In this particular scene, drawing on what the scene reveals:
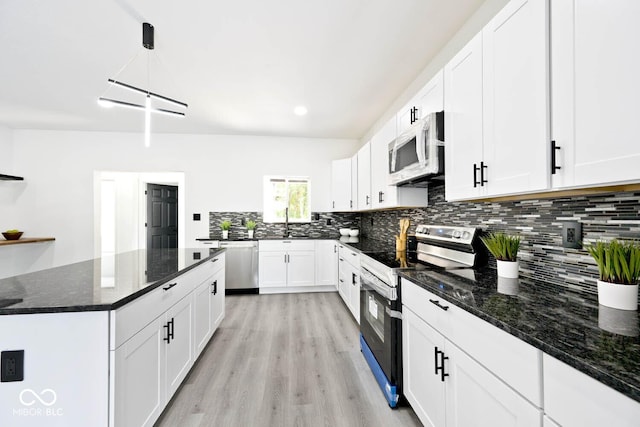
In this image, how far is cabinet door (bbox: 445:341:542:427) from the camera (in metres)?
0.80

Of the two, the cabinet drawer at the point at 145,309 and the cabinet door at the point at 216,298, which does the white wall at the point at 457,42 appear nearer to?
the cabinet drawer at the point at 145,309

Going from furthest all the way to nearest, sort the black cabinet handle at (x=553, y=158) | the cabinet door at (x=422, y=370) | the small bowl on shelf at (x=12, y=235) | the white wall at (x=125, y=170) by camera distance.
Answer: the white wall at (x=125, y=170)
the small bowl on shelf at (x=12, y=235)
the cabinet door at (x=422, y=370)
the black cabinet handle at (x=553, y=158)

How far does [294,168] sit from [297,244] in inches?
56.4

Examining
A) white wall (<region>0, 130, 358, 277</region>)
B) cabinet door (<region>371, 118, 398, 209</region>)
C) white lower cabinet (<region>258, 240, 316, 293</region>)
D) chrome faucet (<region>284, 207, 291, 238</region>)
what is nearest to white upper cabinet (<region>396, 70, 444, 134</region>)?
cabinet door (<region>371, 118, 398, 209</region>)

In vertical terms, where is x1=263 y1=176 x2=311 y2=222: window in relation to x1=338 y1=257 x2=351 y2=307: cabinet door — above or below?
above

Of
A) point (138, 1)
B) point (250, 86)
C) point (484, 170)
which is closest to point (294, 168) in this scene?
point (250, 86)

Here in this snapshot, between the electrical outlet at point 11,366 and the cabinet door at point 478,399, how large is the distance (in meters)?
1.73

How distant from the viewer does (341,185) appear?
4.38 m

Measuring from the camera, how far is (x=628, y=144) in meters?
0.75

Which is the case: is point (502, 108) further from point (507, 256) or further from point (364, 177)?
point (364, 177)

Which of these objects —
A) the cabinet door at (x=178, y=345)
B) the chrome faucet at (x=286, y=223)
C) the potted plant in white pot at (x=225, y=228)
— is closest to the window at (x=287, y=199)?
the chrome faucet at (x=286, y=223)

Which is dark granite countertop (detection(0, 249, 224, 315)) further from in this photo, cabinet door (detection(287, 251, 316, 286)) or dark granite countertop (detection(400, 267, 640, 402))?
cabinet door (detection(287, 251, 316, 286))

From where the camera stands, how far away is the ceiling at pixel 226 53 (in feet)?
6.13

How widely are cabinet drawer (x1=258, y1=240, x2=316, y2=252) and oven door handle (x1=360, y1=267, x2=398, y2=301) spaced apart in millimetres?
2022
